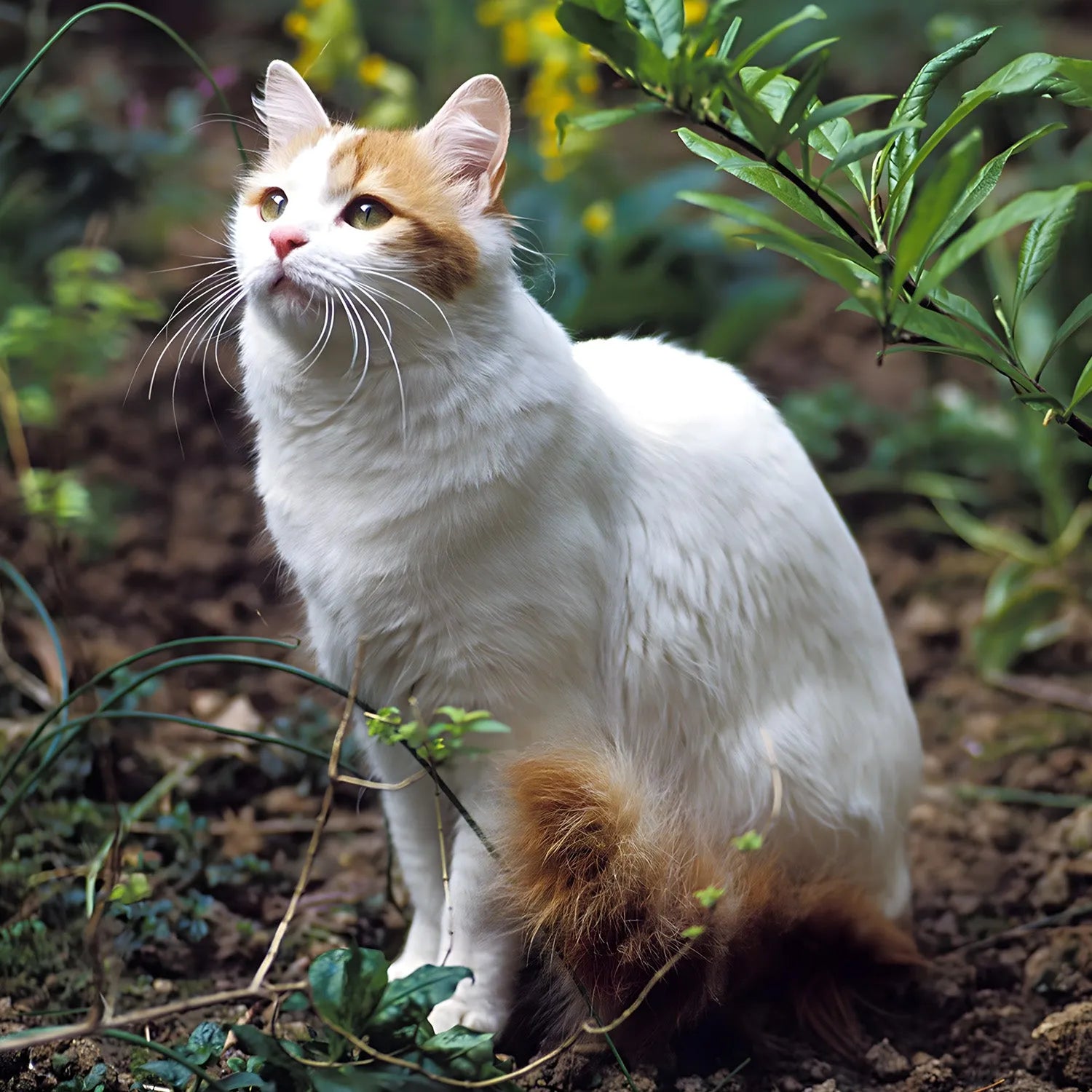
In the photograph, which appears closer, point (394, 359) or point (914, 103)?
point (914, 103)

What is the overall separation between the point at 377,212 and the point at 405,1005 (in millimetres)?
902

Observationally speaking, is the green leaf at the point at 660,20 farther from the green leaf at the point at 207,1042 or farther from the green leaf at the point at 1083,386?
the green leaf at the point at 207,1042

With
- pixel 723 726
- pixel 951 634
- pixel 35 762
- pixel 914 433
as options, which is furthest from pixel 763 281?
pixel 35 762

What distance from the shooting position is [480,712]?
1.17 m

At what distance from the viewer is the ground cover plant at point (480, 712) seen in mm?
1156

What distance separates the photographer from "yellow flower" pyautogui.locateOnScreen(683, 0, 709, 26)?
99.0 inches

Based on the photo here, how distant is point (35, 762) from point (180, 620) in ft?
2.15

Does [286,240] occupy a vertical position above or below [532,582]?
above

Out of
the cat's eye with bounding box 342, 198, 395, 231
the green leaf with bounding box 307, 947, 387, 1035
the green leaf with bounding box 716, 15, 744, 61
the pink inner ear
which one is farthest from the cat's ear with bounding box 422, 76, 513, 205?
the green leaf with bounding box 307, 947, 387, 1035

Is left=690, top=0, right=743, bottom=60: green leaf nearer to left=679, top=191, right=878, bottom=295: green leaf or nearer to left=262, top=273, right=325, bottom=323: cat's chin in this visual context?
left=679, top=191, right=878, bottom=295: green leaf

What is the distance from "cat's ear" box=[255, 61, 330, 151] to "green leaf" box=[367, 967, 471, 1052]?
41.5 inches

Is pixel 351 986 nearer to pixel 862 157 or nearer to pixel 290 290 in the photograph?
pixel 290 290

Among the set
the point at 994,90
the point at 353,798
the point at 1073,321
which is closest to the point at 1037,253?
the point at 1073,321

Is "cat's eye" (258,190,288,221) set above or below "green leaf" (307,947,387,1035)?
above
